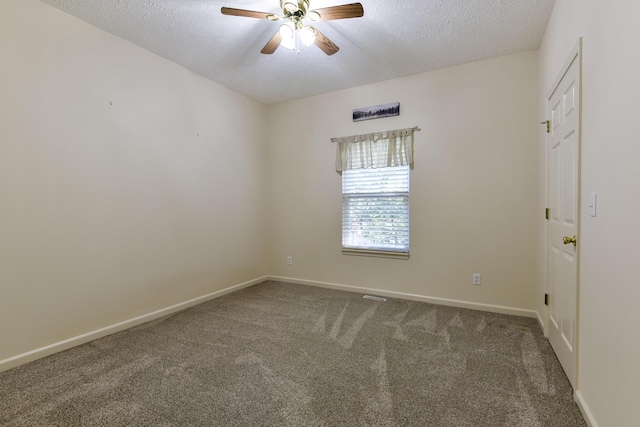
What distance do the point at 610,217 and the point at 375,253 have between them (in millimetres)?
2603

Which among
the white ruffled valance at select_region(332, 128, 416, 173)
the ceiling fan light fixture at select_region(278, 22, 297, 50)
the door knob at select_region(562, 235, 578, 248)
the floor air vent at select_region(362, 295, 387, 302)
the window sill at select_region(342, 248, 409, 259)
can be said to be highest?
the ceiling fan light fixture at select_region(278, 22, 297, 50)

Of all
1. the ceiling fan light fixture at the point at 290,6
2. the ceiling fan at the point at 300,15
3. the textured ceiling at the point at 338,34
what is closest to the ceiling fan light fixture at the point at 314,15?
the ceiling fan at the point at 300,15

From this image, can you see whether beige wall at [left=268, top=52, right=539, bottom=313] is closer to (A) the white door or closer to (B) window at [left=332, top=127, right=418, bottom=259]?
(B) window at [left=332, top=127, right=418, bottom=259]

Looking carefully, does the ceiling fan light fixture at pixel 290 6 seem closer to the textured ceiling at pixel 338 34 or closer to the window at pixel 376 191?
the textured ceiling at pixel 338 34

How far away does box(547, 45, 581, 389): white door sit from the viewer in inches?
71.7

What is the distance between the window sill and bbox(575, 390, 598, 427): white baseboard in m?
2.06

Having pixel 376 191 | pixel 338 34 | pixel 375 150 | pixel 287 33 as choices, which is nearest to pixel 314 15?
pixel 287 33

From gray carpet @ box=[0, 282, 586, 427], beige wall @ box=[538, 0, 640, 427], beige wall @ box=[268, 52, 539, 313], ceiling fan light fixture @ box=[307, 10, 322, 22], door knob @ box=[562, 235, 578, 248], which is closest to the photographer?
beige wall @ box=[538, 0, 640, 427]

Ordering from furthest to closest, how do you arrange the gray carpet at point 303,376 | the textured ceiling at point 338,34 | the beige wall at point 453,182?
1. the beige wall at point 453,182
2. the textured ceiling at point 338,34
3. the gray carpet at point 303,376

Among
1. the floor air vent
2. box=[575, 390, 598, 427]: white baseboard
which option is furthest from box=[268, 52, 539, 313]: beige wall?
box=[575, 390, 598, 427]: white baseboard

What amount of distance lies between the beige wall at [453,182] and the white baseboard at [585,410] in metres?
1.55

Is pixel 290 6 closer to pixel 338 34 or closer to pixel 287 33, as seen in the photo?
pixel 287 33

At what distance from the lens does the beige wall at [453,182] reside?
3.05 m

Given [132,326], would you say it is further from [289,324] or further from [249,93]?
[249,93]
